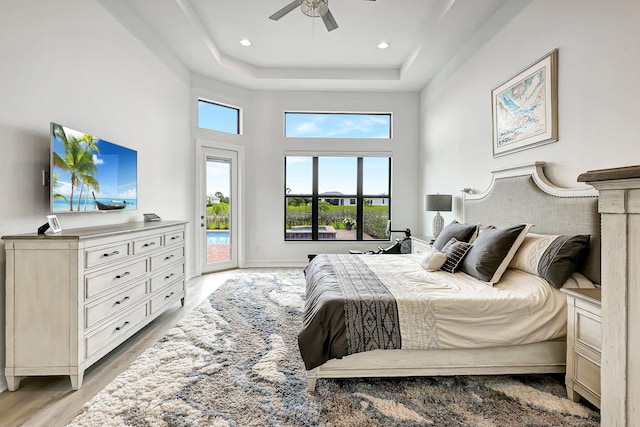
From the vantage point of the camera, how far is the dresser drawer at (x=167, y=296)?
270 centimetres

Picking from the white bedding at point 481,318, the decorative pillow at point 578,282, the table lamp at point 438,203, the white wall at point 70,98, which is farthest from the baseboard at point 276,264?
the decorative pillow at point 578,282

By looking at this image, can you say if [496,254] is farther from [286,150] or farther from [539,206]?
[286,150]

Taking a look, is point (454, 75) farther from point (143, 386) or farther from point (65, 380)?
point (65, 380)

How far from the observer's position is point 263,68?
4793 mm

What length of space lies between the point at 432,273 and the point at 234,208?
3.66m

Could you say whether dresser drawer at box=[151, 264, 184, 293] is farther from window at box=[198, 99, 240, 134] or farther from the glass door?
window at box=[198, 99, 240, 134]

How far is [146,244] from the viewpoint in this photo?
2559 millimetres

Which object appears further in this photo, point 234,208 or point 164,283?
point 234,208

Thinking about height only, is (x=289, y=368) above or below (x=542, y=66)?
below

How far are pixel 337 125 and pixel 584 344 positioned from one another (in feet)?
15.1

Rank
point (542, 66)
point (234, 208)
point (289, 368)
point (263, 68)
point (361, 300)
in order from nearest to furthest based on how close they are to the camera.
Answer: point (361, 300) < point (289, 368) < point (542, 66) < point (263, 68) < point (234, 208)

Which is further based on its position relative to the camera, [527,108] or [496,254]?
[527,108]

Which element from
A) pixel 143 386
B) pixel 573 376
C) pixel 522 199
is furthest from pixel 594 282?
pixel 143 386

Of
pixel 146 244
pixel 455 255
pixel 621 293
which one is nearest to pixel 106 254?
pixel 146 244
